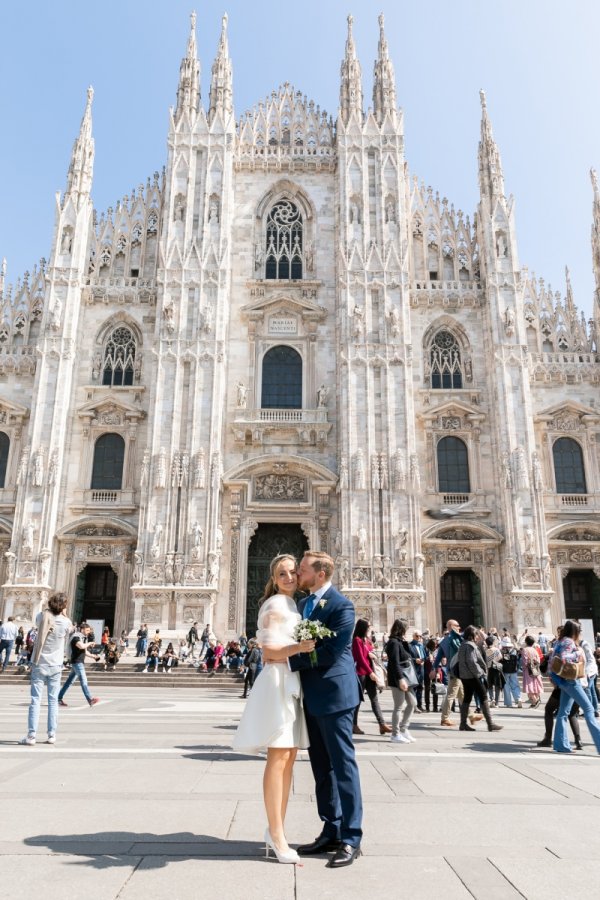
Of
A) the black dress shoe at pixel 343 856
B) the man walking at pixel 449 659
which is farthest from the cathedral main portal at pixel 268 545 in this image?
the black dress shoe at pixel 343 856

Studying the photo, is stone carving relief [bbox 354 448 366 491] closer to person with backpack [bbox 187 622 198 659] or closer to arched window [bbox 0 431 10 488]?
person with backpack [bbox 187 622 198 659]

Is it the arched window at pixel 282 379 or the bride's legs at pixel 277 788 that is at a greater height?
the arched window at pixel 282 379

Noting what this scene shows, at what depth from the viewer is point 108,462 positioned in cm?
2653

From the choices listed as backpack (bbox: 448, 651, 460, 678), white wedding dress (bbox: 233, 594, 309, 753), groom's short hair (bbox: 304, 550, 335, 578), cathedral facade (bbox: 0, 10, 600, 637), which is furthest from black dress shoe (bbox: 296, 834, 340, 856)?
cathedral facade (bbox: 0, 10, 600, 637)

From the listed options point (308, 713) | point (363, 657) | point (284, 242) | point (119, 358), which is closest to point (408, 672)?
point (363, 657)

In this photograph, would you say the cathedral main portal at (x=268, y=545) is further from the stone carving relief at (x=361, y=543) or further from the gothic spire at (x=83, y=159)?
the gothic spire at (x=83, y=159)

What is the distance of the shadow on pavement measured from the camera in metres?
3.74

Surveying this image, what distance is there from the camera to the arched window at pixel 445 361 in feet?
90.9

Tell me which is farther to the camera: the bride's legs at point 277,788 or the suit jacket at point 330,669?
the suit jacket at point 330,669

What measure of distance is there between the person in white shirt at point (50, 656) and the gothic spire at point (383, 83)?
2720 cm

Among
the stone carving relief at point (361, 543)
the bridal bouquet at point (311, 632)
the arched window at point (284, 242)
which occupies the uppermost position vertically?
the arched window at point (284, 242)

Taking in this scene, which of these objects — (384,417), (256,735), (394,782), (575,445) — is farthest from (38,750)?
(575,445)

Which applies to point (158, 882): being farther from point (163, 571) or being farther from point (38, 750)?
point (163, 571)

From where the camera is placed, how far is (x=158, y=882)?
11.2 ft
